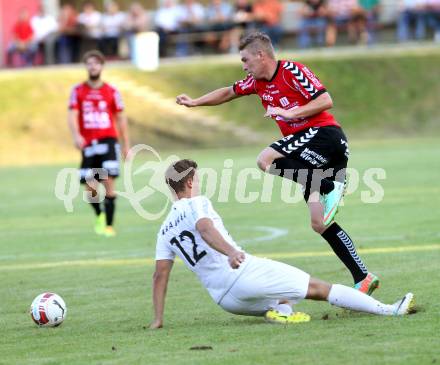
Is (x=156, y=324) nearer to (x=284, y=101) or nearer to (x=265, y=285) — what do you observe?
(x=265, y=285)

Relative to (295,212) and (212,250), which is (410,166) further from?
(212,250)

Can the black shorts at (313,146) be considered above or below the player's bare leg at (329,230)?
above

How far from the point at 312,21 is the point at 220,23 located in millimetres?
3558

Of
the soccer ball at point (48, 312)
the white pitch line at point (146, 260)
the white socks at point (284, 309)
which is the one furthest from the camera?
the white pitch line at point (146, 260)

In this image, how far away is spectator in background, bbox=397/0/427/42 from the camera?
135ft

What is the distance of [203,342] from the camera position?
768 centimetres

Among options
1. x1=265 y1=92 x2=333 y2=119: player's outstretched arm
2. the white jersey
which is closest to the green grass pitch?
the white jersey

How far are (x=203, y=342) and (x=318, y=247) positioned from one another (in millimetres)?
5890

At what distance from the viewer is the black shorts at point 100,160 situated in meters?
16.3

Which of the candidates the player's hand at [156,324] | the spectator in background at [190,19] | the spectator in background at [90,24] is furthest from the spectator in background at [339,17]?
the player's hand at [156,324]

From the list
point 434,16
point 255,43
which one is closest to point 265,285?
point 255,43

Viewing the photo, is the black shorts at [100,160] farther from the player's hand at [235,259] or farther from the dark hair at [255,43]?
the player's hand at [235,259]

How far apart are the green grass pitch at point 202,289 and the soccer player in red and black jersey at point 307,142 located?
634mm

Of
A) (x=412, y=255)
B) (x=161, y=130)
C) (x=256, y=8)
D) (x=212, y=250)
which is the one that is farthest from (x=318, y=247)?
(x=256, y=8)
